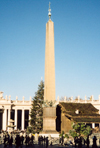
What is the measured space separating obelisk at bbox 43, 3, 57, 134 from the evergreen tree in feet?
63.7

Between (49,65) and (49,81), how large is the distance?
2.29 metres

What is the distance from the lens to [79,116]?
1618 inches

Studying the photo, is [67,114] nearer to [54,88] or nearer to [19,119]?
[54,88]

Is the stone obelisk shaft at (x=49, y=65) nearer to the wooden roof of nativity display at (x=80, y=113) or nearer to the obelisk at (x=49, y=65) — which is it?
the obelisk at (x=49, y=65)

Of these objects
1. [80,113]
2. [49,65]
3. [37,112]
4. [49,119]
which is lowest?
[49,119]

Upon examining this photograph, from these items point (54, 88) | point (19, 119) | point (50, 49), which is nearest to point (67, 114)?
point (54, 88)

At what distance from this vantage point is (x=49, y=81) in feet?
119

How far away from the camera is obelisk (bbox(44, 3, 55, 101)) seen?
3644cm

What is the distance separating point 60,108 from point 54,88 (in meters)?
8.73

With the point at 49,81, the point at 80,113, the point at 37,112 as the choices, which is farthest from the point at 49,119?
the point at 37,112

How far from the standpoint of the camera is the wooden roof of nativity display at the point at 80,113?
133 ft

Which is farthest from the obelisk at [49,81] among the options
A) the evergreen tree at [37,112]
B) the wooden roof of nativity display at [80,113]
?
the evergreen tree at [37,112]

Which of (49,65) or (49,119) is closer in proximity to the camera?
(49,65)

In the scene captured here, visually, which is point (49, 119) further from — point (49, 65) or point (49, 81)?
point (49, 65)
